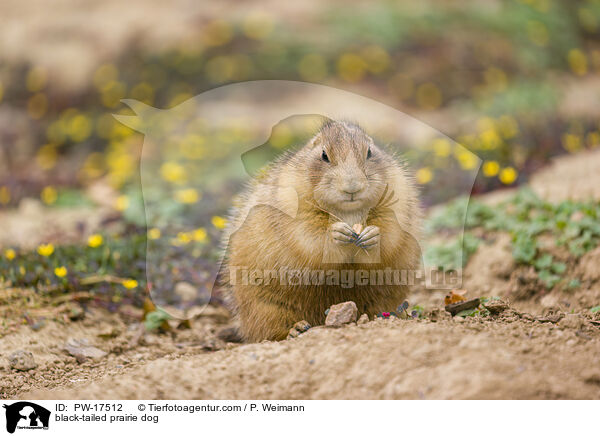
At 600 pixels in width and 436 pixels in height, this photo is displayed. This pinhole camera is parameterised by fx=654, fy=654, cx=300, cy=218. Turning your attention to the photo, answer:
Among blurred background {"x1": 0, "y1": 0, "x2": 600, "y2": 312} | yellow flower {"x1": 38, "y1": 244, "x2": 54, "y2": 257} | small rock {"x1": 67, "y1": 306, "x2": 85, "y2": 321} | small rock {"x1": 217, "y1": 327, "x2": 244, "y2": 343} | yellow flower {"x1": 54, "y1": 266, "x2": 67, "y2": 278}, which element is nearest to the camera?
small rock {"x1": 217, "y1": 327, "x2": 244, "y2": 343}

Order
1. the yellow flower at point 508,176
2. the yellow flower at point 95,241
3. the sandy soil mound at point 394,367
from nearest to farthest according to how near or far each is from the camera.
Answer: the sandy soil mound at point 394,367, the yellow flower at point 95,241, the yellow flower at point 508,176

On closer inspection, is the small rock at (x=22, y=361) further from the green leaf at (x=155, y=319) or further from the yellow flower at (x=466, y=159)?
the yellow flower at (x=466, y=159)

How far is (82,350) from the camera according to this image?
4137 mm

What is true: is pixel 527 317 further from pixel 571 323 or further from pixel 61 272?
pixel 61 272

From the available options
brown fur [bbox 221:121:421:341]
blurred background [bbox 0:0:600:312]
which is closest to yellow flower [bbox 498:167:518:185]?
blurred background [bbox 0:0:600:312]

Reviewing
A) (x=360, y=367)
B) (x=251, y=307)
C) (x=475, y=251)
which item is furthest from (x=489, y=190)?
(x=360, y=367)

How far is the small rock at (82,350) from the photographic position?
407 centimetres

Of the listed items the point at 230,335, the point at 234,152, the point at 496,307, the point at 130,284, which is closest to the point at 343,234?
the point at 496,307

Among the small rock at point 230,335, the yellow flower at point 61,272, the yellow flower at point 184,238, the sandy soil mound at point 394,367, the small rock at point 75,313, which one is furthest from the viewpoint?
the yellow flower at point 184,238

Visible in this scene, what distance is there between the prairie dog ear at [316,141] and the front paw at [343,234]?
0.55 metres

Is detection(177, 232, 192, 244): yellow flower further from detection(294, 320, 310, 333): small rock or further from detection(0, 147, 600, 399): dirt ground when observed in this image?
detection(294, 320, 310, 333): small rock
